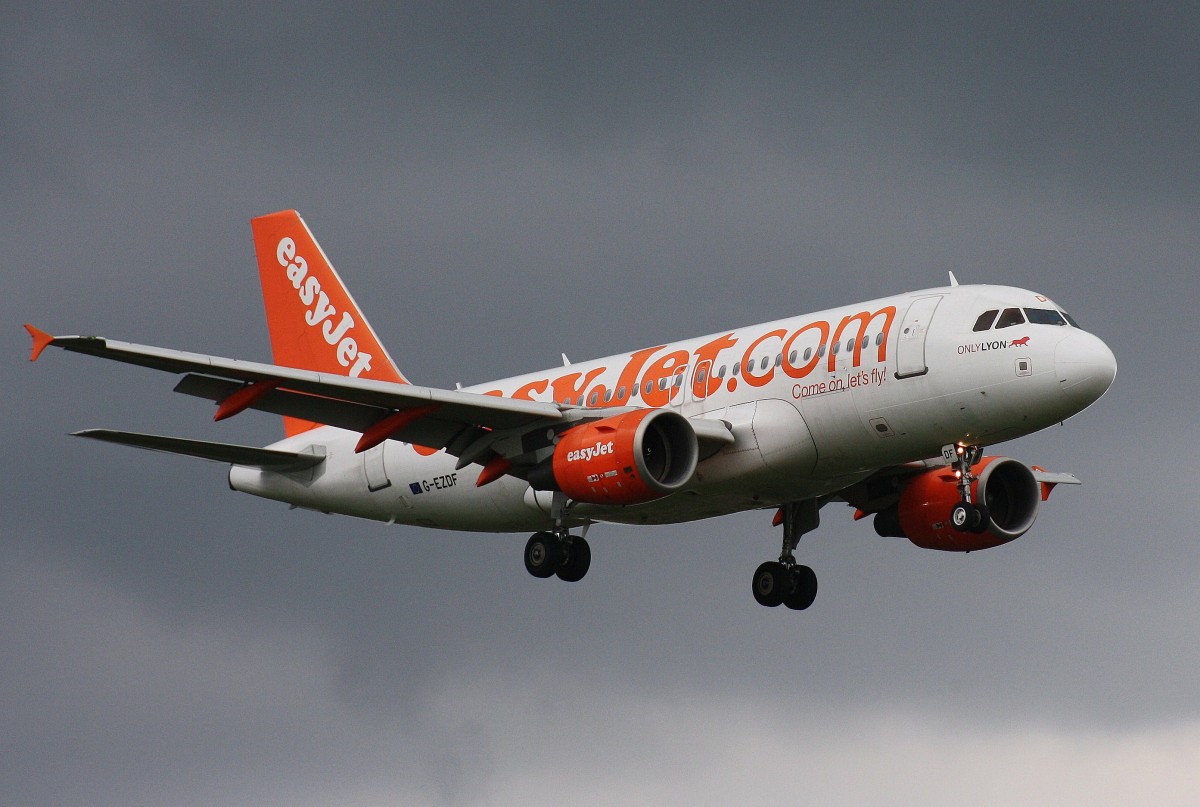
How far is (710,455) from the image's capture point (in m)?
A: 44.2

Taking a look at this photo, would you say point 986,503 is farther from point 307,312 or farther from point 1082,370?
point 307,312

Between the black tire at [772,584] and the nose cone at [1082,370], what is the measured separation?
11622mm

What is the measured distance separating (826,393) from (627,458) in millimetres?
4579

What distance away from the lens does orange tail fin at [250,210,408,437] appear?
5494cm

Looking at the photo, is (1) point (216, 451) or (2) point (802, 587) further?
(2) point (802, 587)

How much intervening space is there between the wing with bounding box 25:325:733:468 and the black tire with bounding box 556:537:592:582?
2975 mm

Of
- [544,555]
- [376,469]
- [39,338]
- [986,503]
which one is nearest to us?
[39,338]

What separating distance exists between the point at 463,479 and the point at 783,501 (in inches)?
320

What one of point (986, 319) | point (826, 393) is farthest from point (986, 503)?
point (986, 319)

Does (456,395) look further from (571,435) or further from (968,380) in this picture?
(968,380)

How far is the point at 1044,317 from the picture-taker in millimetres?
41562

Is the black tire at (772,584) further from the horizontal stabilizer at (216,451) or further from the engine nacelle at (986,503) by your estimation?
the horizontal stabilizer at (216,451)

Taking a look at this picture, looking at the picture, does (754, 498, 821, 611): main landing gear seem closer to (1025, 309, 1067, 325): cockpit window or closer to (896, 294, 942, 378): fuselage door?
(896, 294, 942, 378): fuselage door

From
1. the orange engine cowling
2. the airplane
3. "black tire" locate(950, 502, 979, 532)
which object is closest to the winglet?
the airplane
